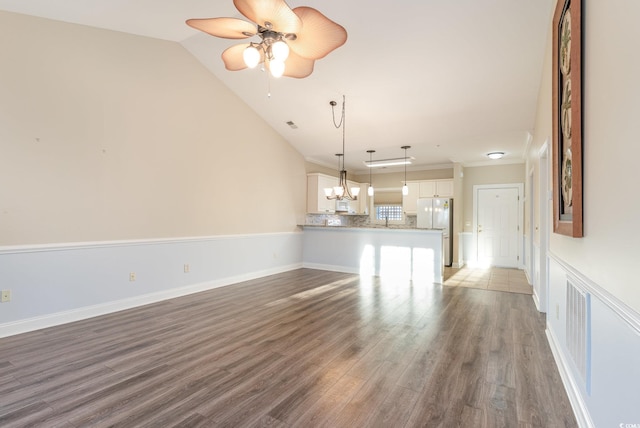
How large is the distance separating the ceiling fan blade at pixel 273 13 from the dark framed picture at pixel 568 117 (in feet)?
5.76

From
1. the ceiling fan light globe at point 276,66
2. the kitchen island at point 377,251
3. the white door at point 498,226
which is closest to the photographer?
the ceiling fan light globe at point 276,66

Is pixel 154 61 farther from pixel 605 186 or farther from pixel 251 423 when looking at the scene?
pixel 605 186

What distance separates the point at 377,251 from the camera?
658 centimetres

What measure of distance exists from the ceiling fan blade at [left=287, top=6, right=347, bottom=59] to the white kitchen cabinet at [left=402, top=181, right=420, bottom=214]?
21.5ft

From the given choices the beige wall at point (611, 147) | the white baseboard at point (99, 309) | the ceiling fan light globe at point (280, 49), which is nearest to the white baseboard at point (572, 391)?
the beige wall at point (611, 147)

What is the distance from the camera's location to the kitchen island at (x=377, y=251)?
5969 mm

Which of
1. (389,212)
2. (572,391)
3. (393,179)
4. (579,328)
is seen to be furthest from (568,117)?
(389,212)

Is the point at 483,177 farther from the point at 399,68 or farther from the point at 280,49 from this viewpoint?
the point at 280,49

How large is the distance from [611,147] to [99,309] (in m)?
4.89

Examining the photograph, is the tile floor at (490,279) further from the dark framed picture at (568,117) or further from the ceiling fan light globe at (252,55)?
the ceiling fan light globe at (252,55)

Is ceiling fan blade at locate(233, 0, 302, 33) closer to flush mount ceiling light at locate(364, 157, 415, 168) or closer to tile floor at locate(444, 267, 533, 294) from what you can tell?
tile floor at locate(444, 267, 533, 294)

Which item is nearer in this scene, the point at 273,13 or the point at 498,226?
the point at 273,13

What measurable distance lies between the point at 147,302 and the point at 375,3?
4.67 meters

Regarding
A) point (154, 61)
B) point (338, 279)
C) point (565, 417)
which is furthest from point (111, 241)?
point (565, 417)
